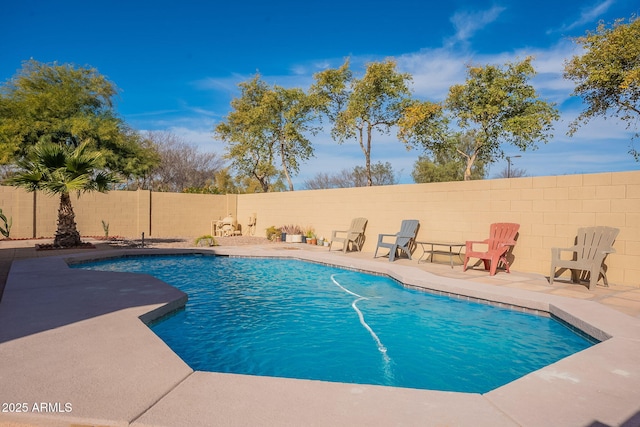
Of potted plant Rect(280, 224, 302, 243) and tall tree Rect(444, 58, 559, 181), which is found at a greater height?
tall tree Rect(444, 58, 559, 181)

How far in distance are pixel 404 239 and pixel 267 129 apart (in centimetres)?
1615

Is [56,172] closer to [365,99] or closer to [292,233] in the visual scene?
[292,233]

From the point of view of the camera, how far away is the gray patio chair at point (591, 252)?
5699mm

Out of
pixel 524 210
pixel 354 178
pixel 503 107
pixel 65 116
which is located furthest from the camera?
pixel 354 178

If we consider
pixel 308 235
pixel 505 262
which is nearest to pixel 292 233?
pixel 308 235

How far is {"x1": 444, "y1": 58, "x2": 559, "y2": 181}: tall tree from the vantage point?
18.1 m

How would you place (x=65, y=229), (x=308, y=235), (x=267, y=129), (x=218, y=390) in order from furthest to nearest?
1. (x=267, y=129)
2. (x=308, y=235)
3. (x=65, y=229)
4. (x=218, y=390)

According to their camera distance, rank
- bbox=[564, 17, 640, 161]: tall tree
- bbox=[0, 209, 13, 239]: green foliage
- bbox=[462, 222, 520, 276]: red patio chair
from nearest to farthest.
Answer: bbox=[462, 222, 520, 276]: red patio chair
bbox=[0, 209, 13, 239]: green foliage
bbox=[564, 17, 640, 161]: tall tree

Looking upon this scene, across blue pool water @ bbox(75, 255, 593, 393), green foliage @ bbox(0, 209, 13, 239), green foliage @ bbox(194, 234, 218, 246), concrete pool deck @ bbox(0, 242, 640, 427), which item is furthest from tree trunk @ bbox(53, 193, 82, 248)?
concrete pool deck @ bbox(0, 242, 640, 427)

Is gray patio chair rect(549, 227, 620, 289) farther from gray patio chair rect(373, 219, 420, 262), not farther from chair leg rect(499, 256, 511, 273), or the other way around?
gray patio chair rect(373, 219, 420, 262)

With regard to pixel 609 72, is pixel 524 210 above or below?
below

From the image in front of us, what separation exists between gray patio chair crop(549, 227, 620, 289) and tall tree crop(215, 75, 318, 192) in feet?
60.0

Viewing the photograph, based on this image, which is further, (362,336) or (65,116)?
(65,116)

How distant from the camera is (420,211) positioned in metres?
9.72
